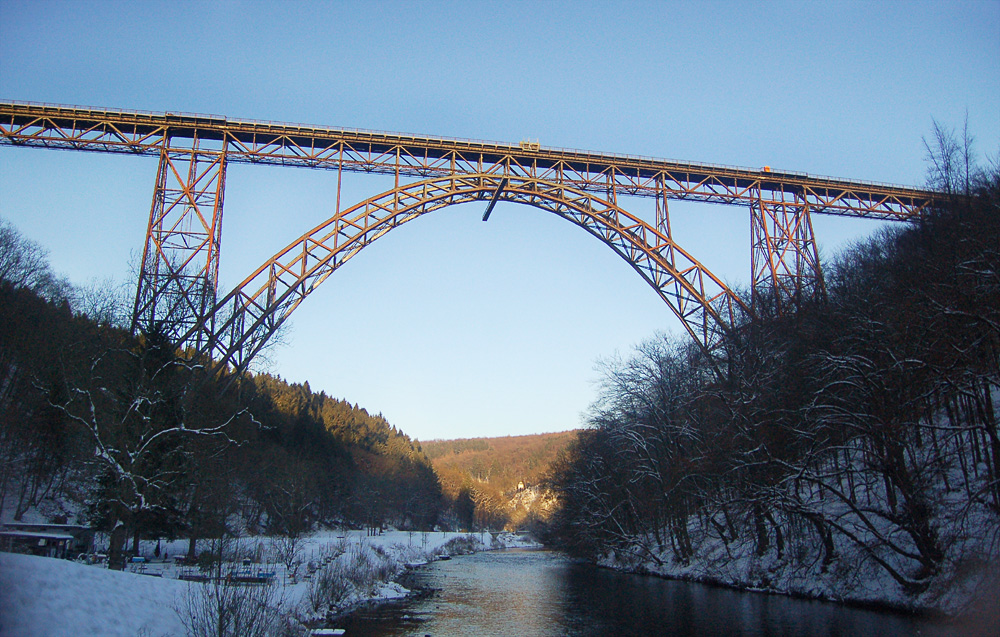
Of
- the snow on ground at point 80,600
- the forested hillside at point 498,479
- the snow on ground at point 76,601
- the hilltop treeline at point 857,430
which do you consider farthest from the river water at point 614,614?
the forested hillside at point 498,479

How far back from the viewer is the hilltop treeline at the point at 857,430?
1335cm

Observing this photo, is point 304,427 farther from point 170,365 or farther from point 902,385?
point 902,385

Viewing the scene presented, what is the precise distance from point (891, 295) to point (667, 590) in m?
12.9

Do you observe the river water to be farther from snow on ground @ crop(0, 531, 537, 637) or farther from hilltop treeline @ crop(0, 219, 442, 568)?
hilltop treeline @ crop(0, 219, 442, 568)

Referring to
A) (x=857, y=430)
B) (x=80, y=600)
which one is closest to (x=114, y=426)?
(x=80, y=600)

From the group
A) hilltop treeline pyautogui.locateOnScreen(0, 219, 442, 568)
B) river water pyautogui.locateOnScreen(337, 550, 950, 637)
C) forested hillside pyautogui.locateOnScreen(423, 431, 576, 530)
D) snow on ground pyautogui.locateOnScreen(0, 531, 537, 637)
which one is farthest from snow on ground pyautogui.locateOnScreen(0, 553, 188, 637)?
forested hillside pyautogui.locateOnScreen(423, 431, 576, 530)

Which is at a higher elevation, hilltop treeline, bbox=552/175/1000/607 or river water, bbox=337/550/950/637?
hilltop treeline, bbox=552/175/1000/607

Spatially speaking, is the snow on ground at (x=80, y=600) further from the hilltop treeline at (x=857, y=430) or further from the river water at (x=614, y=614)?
the hilltop treeline at (x=857, y=430)

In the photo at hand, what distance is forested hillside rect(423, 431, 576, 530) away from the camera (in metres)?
106

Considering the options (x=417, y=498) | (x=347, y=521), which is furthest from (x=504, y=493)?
(x=347, y=521)

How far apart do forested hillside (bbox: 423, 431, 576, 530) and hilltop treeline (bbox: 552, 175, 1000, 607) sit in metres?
53.4

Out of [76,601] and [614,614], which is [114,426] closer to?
[76,601]

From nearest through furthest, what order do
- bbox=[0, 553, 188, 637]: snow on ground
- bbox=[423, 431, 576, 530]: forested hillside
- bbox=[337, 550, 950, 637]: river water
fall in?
1. bbox=[0, 553, 188, 637]: snow on ground
2. bbox=[337, 550, 950, 637]: river water
3. bbox=[423, 431, 576, 530]: forested hillside

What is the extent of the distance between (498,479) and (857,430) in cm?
15503
